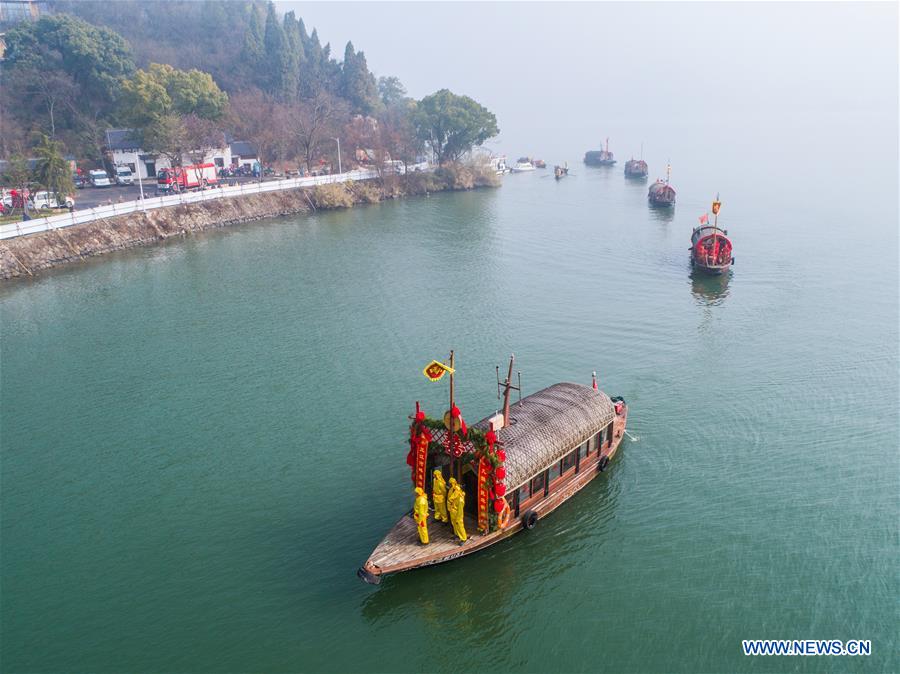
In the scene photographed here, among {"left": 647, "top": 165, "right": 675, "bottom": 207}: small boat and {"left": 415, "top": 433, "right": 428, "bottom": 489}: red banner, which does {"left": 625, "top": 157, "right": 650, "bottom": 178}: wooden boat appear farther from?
{"left": 415, "top": 433, "right": 428, "bottom": 489}: red banner

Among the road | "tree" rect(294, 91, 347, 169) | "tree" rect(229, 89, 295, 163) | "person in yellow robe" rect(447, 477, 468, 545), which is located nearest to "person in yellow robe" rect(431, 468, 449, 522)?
"person in yellow robe" rect(447, 477, 468, 545)

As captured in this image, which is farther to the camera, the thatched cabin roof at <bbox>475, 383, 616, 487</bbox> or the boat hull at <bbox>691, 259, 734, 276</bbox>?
the boat hull at <bbox>691, 259, 734, 276</bbox>

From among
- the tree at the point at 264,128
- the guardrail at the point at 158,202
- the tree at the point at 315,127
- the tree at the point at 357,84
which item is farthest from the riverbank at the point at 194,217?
the tree at the point at 357,84

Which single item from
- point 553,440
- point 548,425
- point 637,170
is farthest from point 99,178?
point 637,170

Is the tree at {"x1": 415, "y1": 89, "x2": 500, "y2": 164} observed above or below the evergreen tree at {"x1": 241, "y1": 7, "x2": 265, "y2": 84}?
below

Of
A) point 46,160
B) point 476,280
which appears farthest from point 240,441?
point 46,160

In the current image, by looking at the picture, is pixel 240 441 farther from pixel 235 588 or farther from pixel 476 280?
pixel 476 280

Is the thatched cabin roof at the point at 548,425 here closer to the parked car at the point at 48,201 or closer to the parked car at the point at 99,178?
the parked car at the point at 48,201

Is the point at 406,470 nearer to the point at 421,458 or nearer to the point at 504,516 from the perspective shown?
the point at 421,458
